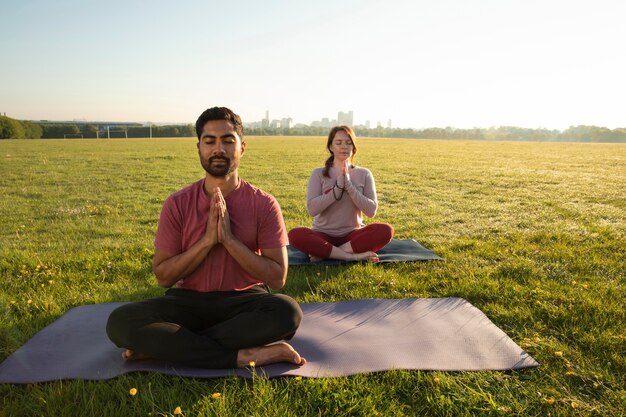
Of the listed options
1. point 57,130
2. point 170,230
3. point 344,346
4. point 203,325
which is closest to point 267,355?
point 203,325

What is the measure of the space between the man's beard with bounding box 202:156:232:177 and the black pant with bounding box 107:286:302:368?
3.17ft

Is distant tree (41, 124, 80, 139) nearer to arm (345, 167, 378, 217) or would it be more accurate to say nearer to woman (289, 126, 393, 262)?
woman (289, 126, 393, 262)

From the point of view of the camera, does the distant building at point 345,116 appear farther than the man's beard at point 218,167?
Yes

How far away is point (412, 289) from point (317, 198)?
71.0 inches

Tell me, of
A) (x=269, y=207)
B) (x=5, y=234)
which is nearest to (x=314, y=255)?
(x=269, y=207)

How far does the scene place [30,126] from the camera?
232ft

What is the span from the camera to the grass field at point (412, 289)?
9.87ft

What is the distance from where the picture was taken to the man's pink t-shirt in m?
3.59

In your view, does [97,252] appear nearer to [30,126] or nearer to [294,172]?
[294,172]

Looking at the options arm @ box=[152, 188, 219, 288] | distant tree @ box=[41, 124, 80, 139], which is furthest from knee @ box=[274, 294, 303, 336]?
distant tree @ box=[41, 124, 80, 139]

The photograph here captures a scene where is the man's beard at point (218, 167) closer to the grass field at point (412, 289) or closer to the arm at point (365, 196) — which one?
the grass field at point (412, 289)

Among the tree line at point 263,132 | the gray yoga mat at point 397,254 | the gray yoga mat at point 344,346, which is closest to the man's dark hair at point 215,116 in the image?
the gray yoga mat at point 344,346

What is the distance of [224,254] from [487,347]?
232 centimetres

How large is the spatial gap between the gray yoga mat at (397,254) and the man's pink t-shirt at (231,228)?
238 cm
